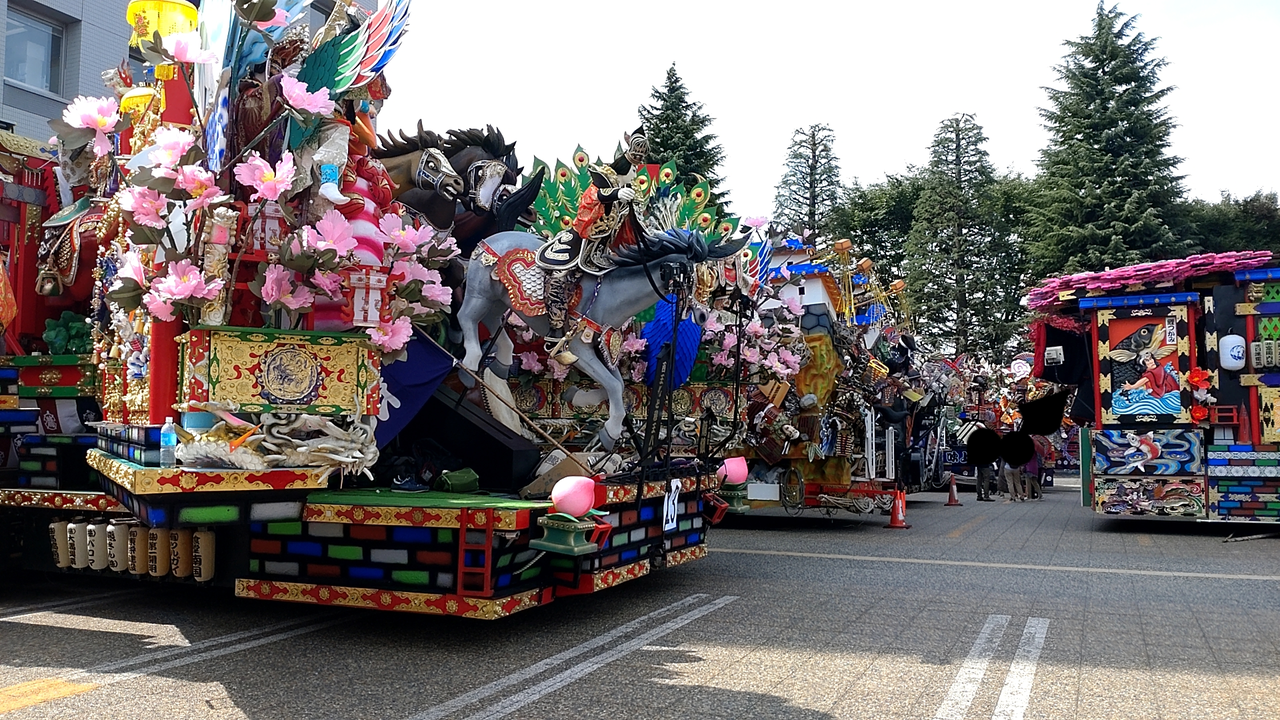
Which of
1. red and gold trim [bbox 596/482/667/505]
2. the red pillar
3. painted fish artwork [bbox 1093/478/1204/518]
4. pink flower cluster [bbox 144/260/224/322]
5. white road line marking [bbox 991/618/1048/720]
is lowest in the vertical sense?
white road line marking [bbox 991/618/1048/720]

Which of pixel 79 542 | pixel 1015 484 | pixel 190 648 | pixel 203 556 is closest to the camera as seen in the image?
pixel 190 648

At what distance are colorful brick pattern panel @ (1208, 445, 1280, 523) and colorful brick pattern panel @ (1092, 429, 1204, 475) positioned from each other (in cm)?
23

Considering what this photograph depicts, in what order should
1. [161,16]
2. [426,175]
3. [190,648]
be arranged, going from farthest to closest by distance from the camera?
[426,175]
[161,16]
[190,648]

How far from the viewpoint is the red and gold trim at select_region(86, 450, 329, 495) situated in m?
5.55

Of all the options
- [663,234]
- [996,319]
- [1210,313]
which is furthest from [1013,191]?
[663,234]

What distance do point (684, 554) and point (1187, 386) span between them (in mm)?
8387

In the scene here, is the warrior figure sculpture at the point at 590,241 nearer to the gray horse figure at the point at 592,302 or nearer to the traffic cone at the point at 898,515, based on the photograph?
the gray horse figure at the point at 592,302

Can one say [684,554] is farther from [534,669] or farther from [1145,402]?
[1145,402]

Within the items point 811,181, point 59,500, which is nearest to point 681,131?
point 811,181

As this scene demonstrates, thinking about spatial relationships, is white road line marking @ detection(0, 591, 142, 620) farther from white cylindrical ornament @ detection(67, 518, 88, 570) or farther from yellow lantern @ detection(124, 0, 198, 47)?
yellow lantern @ detection(124, 0, 198, 47)

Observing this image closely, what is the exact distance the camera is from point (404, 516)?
6.17 meters

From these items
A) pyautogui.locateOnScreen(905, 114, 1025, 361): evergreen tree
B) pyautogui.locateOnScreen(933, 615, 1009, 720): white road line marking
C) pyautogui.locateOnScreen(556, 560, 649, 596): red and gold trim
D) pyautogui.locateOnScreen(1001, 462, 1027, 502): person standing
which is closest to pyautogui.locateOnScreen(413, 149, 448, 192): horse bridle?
pyautogui.locateOnScreen(556, 560, 649, 596): red and gold trim

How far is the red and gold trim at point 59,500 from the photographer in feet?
23.6

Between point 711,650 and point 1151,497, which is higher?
point 1151,497
